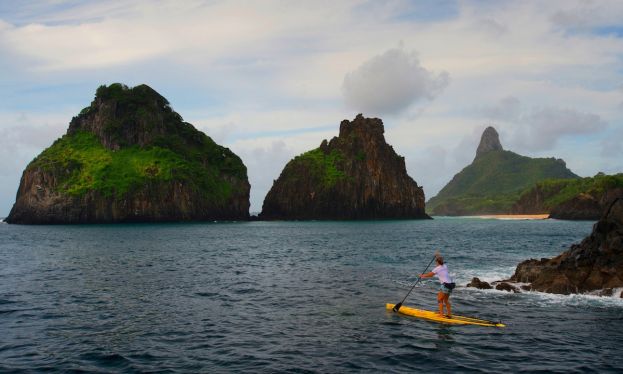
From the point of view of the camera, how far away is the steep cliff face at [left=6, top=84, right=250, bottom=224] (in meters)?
160

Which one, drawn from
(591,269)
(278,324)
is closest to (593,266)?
(591,269)

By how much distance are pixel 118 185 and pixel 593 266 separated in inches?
6206

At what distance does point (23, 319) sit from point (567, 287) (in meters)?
33.5

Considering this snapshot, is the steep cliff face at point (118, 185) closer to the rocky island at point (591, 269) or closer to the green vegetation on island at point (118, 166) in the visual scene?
the green vegetation on island at point (118, 166)

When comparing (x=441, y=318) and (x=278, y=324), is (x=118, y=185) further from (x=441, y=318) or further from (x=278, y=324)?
(x=441, y=318)

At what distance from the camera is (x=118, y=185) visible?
166125 millimetres

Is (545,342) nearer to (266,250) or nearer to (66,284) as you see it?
(66,284)

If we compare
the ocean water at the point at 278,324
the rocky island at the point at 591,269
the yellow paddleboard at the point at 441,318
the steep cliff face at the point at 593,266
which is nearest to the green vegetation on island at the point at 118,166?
the ocean water at the point at 278,324

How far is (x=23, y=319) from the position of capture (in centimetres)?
2480

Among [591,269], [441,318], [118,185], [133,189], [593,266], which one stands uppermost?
[118,185]

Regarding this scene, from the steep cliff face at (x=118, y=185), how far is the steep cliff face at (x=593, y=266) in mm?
147934

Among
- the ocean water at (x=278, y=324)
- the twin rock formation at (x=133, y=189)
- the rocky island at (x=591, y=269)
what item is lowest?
the ocean water at (x=278, y=324)

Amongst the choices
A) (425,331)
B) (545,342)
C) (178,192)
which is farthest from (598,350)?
(178,192)

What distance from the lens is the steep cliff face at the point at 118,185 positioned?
160m
